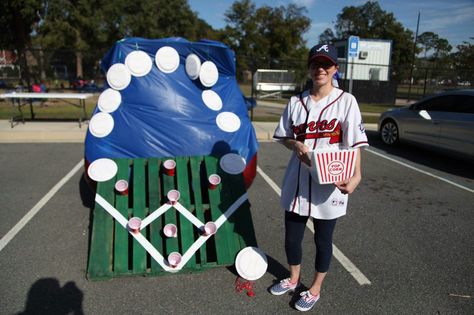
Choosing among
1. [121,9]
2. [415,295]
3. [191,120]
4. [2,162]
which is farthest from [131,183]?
[121,9]

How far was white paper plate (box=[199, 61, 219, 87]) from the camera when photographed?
4672mm

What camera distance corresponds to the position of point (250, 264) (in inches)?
124

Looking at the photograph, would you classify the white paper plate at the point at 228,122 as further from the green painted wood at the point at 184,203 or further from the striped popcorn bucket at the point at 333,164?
the striped popcorn bucket at the point at 333,164

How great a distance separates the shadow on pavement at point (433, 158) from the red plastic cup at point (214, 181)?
5.23m

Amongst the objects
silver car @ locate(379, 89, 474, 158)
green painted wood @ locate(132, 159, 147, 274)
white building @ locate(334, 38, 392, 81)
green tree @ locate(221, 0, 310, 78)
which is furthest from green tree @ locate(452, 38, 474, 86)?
green painted wood @ locate(132, 159, 147, 274)

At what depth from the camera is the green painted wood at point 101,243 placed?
119 inches

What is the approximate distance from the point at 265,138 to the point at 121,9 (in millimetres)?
32387

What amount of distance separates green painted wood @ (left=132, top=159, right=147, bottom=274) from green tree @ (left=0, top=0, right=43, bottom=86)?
14.6 m

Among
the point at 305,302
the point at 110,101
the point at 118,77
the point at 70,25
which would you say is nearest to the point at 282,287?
the point at 305,302

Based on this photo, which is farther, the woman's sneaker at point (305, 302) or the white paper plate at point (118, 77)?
the white paper plate at point (118, 77)

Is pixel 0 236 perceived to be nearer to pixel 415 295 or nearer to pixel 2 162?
pixel 2 162

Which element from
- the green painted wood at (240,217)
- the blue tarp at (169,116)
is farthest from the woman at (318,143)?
the blue tarp at (169,116)

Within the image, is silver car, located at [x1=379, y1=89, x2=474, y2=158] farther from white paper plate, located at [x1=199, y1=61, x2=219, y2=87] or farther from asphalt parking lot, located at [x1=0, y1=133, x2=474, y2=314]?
white paper plate, located at [x1=199, y1=61, x2=219, y2=87]

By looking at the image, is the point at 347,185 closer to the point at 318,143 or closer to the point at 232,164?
the point at 318,143
